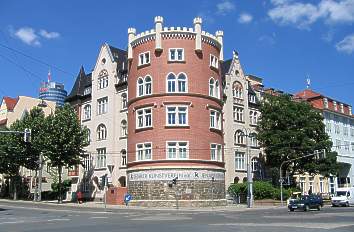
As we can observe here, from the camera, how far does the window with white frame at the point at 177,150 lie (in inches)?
1954

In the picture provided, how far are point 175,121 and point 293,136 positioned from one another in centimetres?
1818

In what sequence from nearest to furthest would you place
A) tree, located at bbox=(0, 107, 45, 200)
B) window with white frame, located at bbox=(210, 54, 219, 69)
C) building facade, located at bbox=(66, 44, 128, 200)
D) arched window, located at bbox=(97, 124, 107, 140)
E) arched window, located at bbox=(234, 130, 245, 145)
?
window with white frame, located at bbox=(210, 54, 219, 69) → tree, located at bbox=(0, 107, 45, 200) → building facade, located at bbox=(66, 44, 128, 200) → arched window, located at bbox=(97, 124, 107, 140) → arched window, located at bbox=(234, 130, 245, 145)

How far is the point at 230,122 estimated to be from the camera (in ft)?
206

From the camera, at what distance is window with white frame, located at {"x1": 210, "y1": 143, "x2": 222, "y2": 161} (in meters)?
52.0

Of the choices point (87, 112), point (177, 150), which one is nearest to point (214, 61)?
point (177, 150)

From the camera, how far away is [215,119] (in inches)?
2116

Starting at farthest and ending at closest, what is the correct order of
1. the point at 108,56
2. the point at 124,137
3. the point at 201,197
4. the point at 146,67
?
the point at 108,56 → the point at 124,137 → the point at 146,67 → the point at 201,197

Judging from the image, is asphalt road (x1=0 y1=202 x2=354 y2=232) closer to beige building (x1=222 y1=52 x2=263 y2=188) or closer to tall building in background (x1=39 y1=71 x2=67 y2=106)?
beige building (x1=222 y1=52 x2=263 y2=188)

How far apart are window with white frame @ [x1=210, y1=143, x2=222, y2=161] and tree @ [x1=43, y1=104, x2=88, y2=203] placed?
15852 mm

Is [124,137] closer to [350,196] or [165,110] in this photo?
[165,110]

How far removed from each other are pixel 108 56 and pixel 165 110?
1756 cm

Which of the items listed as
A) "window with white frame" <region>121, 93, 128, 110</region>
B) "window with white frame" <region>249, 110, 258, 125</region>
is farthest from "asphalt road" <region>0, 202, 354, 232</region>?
"window with white frame" <region>249, 110, 258, 125</region>

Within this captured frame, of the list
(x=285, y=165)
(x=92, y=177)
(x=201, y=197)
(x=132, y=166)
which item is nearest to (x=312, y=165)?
(x=285, y=165)

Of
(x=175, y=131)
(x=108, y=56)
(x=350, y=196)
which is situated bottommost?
(x=350, y=196)
